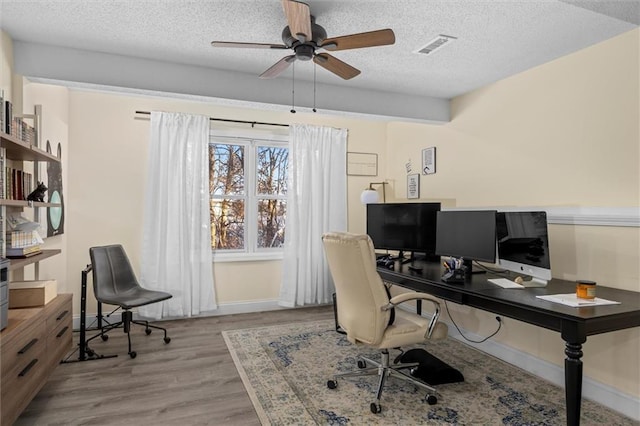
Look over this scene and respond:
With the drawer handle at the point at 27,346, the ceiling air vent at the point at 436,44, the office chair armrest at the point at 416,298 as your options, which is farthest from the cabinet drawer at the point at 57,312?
the ceiling air vent at the point at 436,44

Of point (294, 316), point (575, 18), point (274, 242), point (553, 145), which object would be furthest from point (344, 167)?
point (575, 18)

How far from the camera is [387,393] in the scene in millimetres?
2666

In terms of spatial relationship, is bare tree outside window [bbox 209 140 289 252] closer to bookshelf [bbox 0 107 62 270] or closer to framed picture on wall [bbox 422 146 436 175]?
framed picture on wall [bbox 422 146 436 175]

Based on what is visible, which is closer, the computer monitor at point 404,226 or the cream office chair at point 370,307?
the cream office chair at point 370,307

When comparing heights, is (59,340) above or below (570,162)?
below

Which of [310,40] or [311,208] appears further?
[311,208]

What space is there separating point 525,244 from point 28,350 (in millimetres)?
3134

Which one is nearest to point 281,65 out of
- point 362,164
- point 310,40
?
point 310,40

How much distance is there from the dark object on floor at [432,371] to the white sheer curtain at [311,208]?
1.91 metres

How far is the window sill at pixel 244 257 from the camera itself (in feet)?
15.2

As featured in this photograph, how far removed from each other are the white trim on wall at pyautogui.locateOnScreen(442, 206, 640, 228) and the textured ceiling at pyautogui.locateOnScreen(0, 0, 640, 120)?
115cm

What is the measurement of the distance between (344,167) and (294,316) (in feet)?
6.51

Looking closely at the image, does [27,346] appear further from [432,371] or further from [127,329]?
[432,371]

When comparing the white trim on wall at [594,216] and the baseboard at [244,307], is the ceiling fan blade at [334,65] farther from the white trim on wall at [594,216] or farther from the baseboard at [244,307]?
the baseboard at [244,307]
